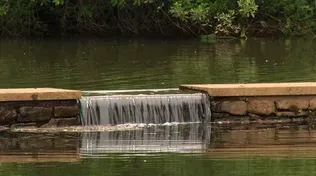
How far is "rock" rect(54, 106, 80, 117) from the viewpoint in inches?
517

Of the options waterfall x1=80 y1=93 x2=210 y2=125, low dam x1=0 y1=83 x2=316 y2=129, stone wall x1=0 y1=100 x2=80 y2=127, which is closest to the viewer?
stone wall x1=0 y1=100 x2=80 y2=127

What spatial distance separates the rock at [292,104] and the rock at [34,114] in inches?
117

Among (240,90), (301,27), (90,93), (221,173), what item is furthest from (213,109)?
(301,27)

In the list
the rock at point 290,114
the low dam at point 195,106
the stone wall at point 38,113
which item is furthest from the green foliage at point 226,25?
the stone wall at point 38,113

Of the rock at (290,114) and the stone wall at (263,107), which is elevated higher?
the stone wall at (263,107)

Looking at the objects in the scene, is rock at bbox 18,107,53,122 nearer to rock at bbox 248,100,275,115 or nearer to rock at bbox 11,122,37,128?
rock at bbox 11,122,37,128

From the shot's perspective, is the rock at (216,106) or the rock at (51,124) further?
the rock at (216,106)

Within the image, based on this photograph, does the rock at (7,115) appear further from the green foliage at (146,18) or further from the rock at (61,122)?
the green foliage at (146,18)

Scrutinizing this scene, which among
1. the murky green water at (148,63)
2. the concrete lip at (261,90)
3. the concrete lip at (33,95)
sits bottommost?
the murky green water at (148,63)

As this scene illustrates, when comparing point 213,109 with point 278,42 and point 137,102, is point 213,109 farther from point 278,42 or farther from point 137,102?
point 278,42

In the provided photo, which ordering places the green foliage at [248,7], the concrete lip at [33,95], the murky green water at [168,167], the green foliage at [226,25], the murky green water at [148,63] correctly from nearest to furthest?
the murky green water at [168,167] → the concrete lip at [33,95] → the murky green water at [148,63] → the green foliage at [248,7] → the green foliage at [226,25]

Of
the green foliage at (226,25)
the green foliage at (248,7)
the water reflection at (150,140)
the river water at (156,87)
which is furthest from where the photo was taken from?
the green foliage at (226,25)

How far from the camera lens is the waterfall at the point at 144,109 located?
1368 cm

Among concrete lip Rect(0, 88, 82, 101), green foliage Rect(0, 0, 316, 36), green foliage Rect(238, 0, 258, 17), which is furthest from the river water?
green foliage Rect(0, 0, 316, 36)
